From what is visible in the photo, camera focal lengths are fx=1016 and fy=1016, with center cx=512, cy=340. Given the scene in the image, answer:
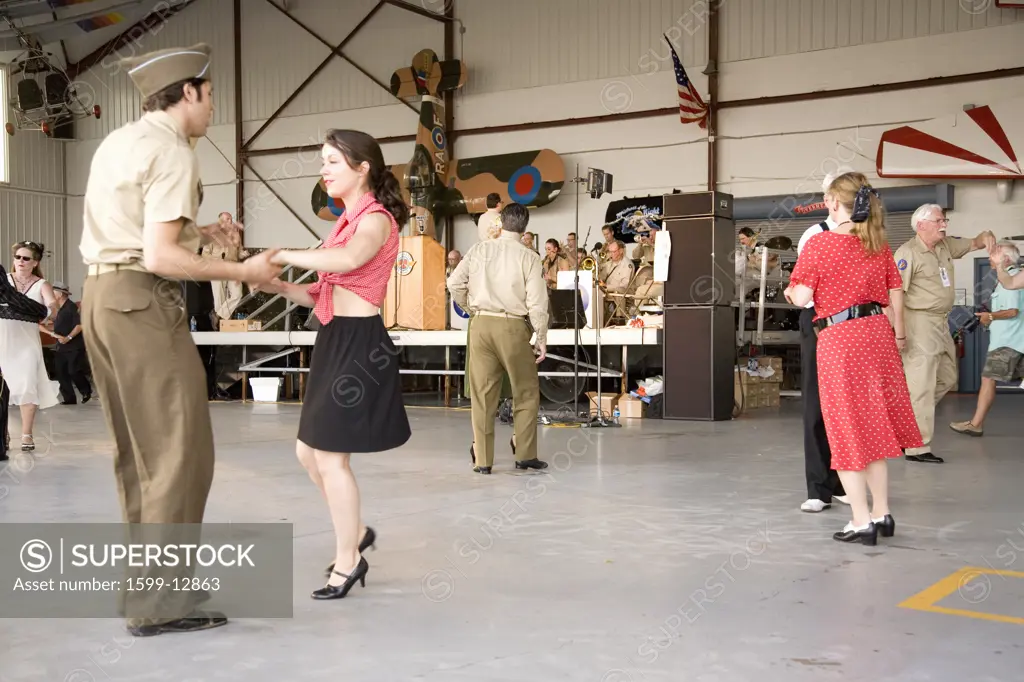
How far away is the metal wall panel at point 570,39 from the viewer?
1582cm

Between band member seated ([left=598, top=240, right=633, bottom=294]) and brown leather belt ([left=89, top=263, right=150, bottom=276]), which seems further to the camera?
band member seated ([left=598, top=240, right=633, bottom=294])

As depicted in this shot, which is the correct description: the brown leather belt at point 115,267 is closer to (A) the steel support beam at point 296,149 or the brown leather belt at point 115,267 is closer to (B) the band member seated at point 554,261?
(B) the band member seated at point 554,261

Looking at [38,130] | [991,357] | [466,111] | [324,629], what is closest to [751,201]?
[466,111]

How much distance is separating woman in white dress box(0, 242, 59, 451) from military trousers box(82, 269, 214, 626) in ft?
14.4

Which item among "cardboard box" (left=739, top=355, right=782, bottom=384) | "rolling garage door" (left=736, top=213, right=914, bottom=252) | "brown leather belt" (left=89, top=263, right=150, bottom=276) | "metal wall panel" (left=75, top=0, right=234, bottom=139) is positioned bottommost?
"cardboard box" (left=739, top=355, right=782, bottom=384)

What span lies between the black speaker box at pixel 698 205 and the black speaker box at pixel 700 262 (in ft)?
0.18

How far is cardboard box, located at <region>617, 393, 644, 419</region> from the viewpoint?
985 centimetres

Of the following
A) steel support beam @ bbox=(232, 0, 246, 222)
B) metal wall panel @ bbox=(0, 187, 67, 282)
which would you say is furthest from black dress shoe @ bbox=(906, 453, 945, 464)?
metal wall panel @ bbox=(0, 187, 67, 282)

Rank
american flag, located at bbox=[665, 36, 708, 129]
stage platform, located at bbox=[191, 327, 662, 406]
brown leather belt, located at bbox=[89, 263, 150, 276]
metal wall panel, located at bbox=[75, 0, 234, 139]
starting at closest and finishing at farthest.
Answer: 1. brown leather belt, located at bbox=[89, 263, 150, 276]
2. stage platform, located at bbox=[191, 327, 662, 406]
3. american flag, located at bbox=[665, 36, 708, 129]
4. metal wall panel, located at bbox=[75, 0, 234, 139]

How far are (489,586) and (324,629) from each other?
682mm

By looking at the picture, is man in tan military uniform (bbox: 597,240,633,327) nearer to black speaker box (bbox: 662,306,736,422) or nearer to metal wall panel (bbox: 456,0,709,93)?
black speaker box (bbox: 662,306,736,422)

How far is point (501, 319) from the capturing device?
5996 mm

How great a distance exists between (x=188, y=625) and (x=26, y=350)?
4.60 metres

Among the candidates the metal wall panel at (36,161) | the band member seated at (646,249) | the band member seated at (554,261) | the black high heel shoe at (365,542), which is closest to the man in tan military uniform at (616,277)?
the band member seated at (646,249)
